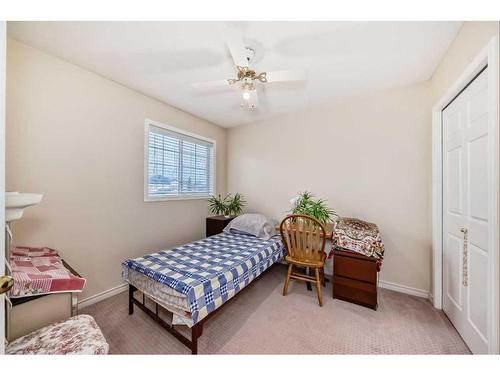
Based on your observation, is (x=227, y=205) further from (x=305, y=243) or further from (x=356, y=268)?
(x=356, y=268)

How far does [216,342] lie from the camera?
1.52 m

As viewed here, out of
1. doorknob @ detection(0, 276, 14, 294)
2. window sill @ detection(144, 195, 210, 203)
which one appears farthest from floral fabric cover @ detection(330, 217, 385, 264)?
doorknob @ detection(0, 276, 14, 294)

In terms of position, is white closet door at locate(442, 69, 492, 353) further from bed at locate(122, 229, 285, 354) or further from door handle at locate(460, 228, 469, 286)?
bed at locate(122, 229, 285, 354)

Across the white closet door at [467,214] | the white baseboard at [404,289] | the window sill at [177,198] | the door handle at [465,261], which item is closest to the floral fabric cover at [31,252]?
the window sill at [177,198]

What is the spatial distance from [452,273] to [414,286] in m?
0.65

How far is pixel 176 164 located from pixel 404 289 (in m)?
3.41

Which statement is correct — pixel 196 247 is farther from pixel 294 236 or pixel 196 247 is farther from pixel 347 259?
pixel 347 259

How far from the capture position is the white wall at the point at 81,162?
1.65m

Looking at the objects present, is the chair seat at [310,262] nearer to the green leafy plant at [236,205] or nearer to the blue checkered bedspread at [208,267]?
the blue checkered bedspread at [208,267]

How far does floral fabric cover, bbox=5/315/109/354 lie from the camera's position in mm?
964

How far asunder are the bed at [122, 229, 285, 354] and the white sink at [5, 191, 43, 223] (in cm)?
91

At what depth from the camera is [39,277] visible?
44.4 inches

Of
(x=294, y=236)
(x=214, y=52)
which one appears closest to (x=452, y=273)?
(x=294, y=236)
